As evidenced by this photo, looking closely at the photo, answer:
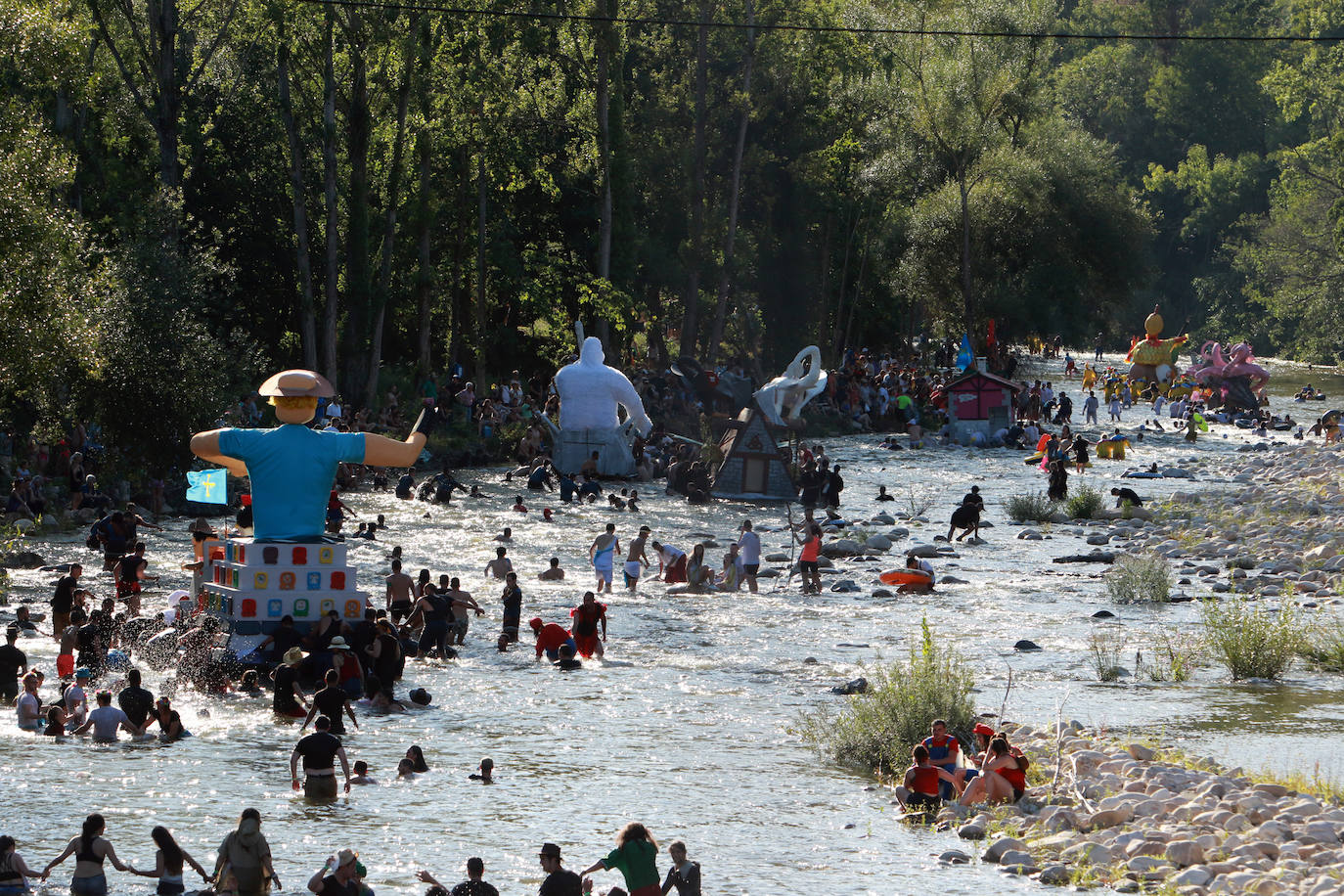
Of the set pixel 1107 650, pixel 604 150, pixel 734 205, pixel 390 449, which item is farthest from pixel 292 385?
pixel 734 205

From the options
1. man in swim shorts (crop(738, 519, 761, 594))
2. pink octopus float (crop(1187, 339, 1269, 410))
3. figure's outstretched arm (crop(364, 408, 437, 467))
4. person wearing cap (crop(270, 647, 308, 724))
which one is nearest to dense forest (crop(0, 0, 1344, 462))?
pink octopus float (crop(1187, 339, 1269, 410))

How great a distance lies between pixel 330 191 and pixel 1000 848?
30509 millimetres

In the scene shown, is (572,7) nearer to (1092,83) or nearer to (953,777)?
(953,777)

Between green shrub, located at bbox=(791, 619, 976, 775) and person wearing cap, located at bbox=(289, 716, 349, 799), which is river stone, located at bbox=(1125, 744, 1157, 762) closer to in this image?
green shrub, located at bbox=(791, 619, 976, 775)

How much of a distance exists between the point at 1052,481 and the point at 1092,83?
70.6m

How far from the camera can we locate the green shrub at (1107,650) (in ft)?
63.1

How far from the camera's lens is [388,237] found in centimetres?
4284

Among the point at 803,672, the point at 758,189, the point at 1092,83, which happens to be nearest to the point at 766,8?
the point at 758,189

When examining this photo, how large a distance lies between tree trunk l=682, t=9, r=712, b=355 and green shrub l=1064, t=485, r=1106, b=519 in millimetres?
21005

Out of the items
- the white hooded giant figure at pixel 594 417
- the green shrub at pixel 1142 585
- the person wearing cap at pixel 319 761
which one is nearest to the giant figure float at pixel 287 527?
the person wearing cap at pixel 319 761

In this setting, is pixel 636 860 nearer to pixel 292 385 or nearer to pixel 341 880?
pixel 341 880

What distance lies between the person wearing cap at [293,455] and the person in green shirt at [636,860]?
8.43 metres

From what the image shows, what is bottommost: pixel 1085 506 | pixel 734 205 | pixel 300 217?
pixel 1085 506

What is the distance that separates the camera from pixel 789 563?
28547mm
